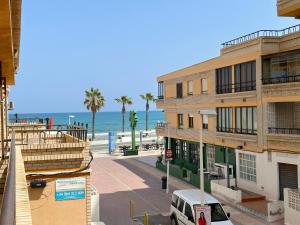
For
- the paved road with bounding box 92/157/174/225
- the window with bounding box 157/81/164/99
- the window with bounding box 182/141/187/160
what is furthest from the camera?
the window with bounding box 157/81/164/99

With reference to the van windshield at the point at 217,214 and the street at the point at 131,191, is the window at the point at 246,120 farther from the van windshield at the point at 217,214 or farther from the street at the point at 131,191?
the van windshield at the point at 217,214

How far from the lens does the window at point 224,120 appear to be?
97.2ft

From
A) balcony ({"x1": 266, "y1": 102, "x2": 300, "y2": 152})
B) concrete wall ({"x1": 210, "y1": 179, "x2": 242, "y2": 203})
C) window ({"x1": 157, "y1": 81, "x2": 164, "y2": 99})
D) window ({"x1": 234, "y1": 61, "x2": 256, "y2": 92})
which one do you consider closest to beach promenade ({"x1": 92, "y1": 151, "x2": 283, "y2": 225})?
concrete wall ({"x1": 210, "y1": 179, "x2": 242, "y2": 203})

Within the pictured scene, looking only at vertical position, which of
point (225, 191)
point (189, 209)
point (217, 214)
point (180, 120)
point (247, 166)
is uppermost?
point (180, 120)

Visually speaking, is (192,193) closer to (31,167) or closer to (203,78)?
(31,167)

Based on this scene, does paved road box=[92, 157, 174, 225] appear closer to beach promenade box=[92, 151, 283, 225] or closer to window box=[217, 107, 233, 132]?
beach promenade box=[92, 151, 283, 225]

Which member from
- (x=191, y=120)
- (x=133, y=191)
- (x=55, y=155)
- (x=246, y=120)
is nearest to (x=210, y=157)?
(x=191, y=120)

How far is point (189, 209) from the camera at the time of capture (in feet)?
59.3

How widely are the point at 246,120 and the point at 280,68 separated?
15.0ft

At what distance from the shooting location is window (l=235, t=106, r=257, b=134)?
26.3 metres

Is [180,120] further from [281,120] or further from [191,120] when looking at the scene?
[281,120]

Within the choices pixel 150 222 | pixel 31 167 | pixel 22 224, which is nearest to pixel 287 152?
pixel 150 222

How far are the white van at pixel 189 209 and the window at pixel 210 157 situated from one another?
1396 cm

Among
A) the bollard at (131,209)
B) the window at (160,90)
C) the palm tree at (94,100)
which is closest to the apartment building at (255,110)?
the bollard at (131,209)
